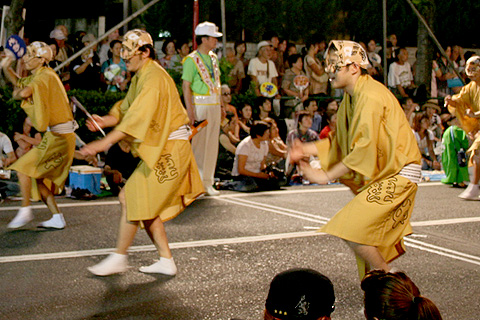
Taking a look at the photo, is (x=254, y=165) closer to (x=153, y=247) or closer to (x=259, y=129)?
(x=259, y=129)

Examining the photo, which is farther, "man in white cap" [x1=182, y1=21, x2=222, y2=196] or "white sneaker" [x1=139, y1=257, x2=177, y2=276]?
"man in white cap" [x1=182, y1=21, x2=222, y2=196]

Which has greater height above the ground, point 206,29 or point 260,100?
point 206,29

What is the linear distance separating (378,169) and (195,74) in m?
5.98

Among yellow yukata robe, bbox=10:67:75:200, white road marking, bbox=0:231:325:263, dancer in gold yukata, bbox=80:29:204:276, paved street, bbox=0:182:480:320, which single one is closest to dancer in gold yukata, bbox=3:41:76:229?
yellow yukata robe, bbox=10:67:75:200

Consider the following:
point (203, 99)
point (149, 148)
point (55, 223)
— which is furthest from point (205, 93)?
point (149, 148)

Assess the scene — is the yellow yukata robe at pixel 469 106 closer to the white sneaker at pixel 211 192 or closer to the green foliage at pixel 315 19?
the white sneaker at pixel 211 192

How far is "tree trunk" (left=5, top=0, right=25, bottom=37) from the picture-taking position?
44.3 feet

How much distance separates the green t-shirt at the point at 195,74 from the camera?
10555 mm

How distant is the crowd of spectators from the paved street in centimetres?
264

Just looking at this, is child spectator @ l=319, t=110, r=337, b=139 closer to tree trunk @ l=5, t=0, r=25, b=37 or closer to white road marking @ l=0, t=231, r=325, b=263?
white road marking @ l=0, t=231, r=325, b=263

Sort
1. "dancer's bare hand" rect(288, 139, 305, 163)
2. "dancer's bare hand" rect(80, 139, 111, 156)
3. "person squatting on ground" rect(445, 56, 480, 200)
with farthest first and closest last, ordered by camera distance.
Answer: "person squatting on ground" rect(445, 56, 480, 200), "dancer's bare hand" rect(80, 139, 111, 156), "dancer's bare hand" rect(288, 139, 305, 163)

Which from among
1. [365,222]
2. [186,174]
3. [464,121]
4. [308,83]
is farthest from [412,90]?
[365,222]

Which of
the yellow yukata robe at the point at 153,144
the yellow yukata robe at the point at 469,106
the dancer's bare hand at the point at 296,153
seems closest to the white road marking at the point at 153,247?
the yellow yukata robe at the point at 153,144

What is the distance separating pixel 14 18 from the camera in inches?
535
